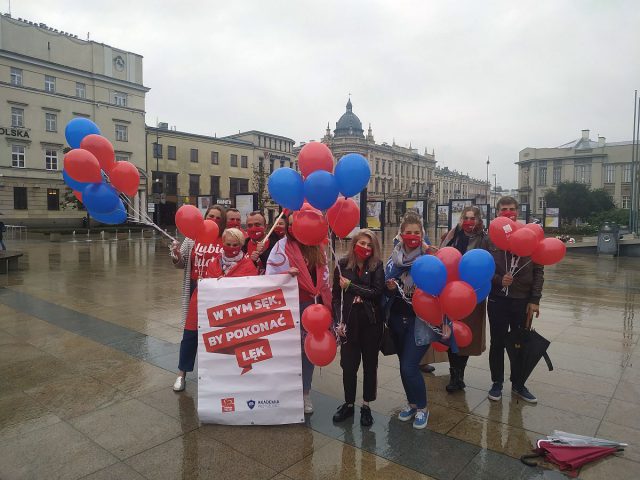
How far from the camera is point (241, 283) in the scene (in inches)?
A: 148

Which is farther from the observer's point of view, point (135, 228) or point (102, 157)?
point (135, 228)

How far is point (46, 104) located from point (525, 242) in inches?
1825

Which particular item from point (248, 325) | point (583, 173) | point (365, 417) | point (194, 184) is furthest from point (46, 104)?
point (583, 173)

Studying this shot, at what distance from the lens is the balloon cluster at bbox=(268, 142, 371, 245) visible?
11.8 feet

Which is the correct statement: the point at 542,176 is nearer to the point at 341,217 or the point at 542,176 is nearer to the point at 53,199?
the point at 53,199

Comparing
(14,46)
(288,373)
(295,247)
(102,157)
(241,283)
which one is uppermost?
(14,46)

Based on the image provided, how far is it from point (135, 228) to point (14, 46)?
61.1 ft

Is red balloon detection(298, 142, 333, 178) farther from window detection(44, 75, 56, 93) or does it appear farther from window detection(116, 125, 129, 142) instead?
window detection(116, 125, 129, 142)

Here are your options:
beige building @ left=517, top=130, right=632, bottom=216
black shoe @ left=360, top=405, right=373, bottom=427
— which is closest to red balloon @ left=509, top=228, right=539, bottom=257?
black shoe @ left=360, top=405, right=373, bottom=427

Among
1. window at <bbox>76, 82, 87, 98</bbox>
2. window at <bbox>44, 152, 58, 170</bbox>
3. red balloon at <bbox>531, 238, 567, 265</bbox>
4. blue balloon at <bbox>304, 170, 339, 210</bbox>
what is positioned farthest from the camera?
window at <bbox>76, 82, 87, 98</bbox>

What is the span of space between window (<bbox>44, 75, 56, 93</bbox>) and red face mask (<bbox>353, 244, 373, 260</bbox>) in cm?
4602

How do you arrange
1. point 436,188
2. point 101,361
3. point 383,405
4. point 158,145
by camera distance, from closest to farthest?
point 383,405 < point 101,361 < point 158,145 < point 436,188

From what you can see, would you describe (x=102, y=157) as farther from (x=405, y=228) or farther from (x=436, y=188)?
(x=436, y=188)

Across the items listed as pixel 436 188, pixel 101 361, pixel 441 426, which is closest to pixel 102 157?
pixel 101 361
